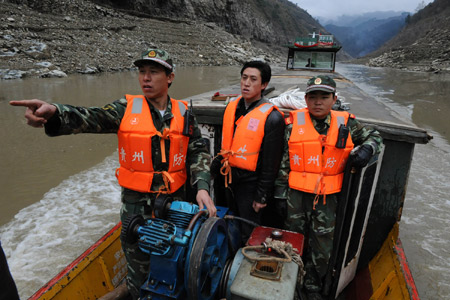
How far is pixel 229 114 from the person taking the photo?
2674 millimetres

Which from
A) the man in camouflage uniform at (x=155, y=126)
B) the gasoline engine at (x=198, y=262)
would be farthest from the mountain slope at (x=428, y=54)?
the gasoline engine at (x=198, y=262)

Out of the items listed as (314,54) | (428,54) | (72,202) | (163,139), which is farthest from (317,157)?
(428,54)

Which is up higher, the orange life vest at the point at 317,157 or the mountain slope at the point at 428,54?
the mountain slope at the point at 428,54

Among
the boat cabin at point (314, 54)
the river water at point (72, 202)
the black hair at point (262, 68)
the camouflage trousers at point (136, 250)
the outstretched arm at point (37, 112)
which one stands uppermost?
the boat cabin at point (314, 54)

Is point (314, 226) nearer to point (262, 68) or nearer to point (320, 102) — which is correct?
point (320, 102)

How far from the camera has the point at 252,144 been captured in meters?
2.47

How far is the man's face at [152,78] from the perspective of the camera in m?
2.02

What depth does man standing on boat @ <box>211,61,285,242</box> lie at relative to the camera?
2.44 metres

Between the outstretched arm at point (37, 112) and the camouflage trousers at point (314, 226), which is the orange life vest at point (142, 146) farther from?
the camouflage trousers at point (314, 226)

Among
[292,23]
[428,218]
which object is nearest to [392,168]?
[428,218]

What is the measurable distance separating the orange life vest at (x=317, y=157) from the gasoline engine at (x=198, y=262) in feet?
2.49

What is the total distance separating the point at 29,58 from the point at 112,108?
19943mm

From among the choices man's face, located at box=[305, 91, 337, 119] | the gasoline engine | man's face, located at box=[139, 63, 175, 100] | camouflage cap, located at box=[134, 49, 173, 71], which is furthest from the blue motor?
man's face, located at box=[305, 91, 337, 119]

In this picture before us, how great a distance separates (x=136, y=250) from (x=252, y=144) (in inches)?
46.7
